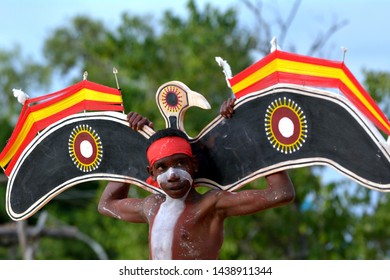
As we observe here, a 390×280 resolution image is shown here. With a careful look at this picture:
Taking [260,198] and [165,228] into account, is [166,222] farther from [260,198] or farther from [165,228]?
[260,198]

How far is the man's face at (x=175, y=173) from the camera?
4.30 m

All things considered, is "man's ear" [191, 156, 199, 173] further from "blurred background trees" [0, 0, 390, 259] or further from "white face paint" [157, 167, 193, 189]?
"blurred background trees" [0, 0, 390, 259]

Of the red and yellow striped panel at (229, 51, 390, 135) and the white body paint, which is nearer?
the red and yellow striped panel at (229, 51, 390, 135)

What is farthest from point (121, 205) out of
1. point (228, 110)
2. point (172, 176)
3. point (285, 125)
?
point (285, 125)

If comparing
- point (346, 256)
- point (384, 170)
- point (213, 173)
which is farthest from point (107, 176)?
point (346, 256)

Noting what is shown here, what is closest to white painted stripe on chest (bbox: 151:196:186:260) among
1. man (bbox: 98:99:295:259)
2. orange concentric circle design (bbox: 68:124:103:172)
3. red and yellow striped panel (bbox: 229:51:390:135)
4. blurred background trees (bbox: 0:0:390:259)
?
man (bbox: 98:99:295:259)

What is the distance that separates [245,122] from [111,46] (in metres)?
9.99

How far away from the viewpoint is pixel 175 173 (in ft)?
14.1

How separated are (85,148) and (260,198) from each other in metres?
1.09

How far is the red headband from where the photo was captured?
430cm

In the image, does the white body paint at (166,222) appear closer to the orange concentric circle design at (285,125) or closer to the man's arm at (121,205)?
the man's arm at (121,205)

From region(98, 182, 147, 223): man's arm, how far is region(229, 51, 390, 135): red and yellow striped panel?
0.82 meters

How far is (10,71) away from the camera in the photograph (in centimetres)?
2445
